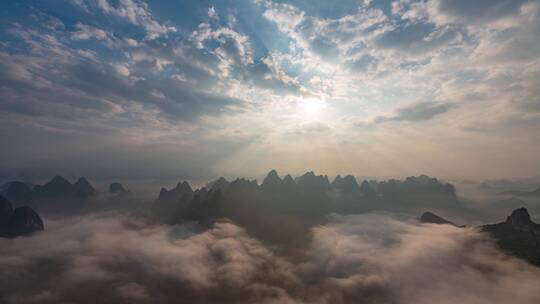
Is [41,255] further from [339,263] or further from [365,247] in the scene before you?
[365,247]

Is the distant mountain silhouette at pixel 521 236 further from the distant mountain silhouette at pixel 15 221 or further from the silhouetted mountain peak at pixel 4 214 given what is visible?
the silhouetted mountain peak at pixel 4 214

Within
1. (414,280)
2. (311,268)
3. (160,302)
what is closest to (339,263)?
(311,268)

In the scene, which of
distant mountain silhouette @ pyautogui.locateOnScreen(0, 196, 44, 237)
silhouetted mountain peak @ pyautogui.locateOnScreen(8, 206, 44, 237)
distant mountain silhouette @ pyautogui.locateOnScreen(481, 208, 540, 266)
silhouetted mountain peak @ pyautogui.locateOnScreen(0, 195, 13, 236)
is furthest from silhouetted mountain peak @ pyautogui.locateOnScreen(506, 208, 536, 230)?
silhouetted mountain peak @ pyautogui.locateOnScreen(0, 195, 13, 236)

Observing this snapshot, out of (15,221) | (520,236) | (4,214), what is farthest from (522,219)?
(4,214)

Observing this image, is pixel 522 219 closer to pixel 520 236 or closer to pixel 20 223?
pixel 520 236

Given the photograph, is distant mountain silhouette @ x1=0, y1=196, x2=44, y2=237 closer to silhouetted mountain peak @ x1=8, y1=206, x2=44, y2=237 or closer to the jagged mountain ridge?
silhouetted mountain peak @ x1=8, y1=206, x2=44, y2=237

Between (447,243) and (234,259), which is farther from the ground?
(447,243)
